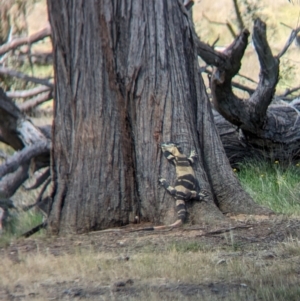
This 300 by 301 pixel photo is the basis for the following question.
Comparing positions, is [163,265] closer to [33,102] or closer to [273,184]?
[273,184]

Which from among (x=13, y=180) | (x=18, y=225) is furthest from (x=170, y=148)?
(x=13, y=180)

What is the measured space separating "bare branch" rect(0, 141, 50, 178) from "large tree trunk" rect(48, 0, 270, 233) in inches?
116

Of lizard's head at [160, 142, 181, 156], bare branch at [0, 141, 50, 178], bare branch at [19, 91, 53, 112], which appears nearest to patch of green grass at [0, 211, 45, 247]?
bare branch at [0, 141, 50, 178]

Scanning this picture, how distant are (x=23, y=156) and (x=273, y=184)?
3.38m

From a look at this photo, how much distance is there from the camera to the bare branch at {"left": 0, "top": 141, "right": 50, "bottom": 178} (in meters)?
10.2

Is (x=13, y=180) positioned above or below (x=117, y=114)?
below

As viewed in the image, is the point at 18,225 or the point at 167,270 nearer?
the point at 167,270

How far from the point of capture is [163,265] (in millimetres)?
5809

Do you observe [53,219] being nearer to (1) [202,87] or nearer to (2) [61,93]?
(2) [61,93]

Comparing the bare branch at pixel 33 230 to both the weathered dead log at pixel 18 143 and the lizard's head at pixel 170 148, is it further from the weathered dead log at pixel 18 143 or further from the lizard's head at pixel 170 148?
the weathered dead log at pixel 18 143

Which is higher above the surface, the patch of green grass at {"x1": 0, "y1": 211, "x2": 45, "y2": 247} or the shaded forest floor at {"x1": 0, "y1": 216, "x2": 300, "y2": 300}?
the patch of green grass at {"x1": 0, "y1": 211, "x2": 45, "y2": 247}

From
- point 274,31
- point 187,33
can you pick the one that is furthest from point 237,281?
point 274,31

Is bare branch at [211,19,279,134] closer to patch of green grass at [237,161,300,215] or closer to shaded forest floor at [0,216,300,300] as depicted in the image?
patch of green grass at [237,161,300,215]

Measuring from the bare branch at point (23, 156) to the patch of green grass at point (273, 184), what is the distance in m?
2.76
